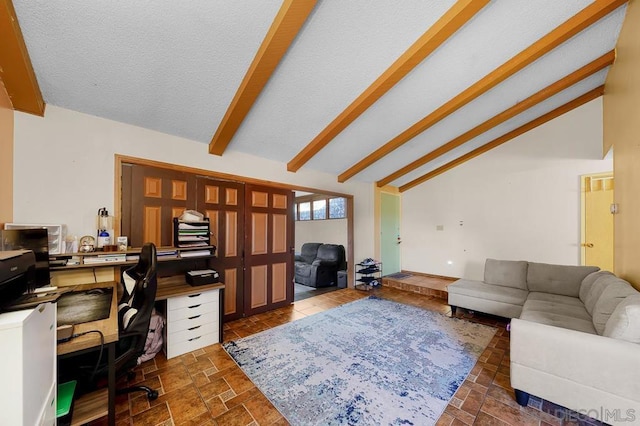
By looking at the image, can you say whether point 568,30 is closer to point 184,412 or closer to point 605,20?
point 605,20

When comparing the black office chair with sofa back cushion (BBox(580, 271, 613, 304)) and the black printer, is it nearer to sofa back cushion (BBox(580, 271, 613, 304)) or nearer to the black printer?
the black printer

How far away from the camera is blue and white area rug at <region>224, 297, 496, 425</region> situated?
173 cm

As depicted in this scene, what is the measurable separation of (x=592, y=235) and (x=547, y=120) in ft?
7.14

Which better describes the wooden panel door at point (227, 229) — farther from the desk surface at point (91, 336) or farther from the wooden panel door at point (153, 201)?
the desk surface at point (91, 336)

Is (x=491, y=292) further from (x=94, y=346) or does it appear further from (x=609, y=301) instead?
(x=94, y=346)

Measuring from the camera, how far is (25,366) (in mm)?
837

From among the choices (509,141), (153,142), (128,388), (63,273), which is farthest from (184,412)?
(509,141)

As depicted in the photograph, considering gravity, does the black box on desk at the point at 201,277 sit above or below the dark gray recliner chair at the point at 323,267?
above

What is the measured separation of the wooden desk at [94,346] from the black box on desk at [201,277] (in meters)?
0.89

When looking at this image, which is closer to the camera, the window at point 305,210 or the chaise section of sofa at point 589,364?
the chaise section of sofa at point 589,364

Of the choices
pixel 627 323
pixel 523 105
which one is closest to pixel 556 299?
pixel 627 323

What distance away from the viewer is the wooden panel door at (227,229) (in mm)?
3094

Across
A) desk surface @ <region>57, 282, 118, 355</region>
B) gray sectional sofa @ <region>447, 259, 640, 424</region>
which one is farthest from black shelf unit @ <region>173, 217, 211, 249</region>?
gray sectional sofa @ <region>447, 259, 640, 424</region>

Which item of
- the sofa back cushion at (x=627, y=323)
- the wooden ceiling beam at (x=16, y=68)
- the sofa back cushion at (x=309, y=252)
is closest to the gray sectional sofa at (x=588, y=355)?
the sofa back cushion at (x=627, y=323)
